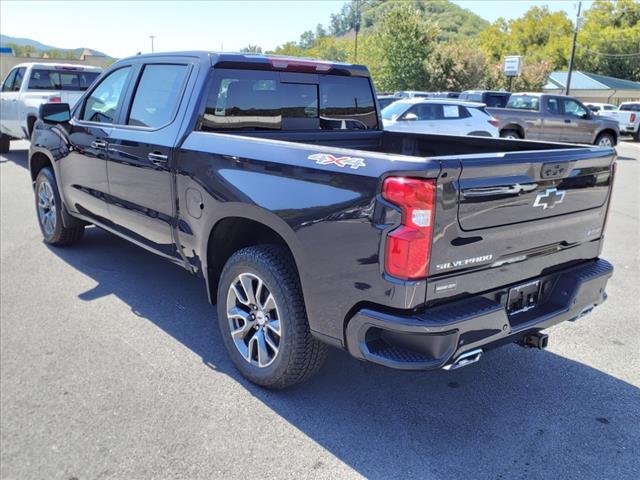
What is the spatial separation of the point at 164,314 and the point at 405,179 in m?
2.78

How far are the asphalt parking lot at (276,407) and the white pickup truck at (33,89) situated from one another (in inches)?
306

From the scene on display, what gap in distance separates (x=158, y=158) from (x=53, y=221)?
268cm

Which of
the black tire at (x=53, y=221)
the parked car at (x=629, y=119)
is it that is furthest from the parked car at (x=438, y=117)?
the parked car at (x=629, y=119)

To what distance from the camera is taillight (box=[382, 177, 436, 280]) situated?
247 cm

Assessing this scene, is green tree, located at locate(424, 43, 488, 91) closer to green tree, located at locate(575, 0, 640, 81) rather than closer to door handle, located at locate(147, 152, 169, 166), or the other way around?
green tree, located at locate(575, 0, 640, 81)

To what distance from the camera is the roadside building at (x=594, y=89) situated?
49250 mm

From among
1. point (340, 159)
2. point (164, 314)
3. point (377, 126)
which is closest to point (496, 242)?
point (340, 159)

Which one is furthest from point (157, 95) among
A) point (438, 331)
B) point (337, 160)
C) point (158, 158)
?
point (438, 331)

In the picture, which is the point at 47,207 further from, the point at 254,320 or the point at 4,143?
the point at 4,143

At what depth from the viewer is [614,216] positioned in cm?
885

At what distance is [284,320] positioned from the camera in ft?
10.3

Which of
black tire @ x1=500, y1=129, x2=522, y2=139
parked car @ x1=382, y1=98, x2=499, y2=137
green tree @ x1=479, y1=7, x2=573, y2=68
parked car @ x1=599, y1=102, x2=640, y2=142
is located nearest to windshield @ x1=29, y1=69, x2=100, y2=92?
parked car @ x1=382, y1=98, x2=499, y2=137

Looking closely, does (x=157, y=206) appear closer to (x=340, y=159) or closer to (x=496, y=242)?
(x=340, y=159)

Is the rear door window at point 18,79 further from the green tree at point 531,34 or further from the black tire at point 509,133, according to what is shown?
the green tree at point 531,34
